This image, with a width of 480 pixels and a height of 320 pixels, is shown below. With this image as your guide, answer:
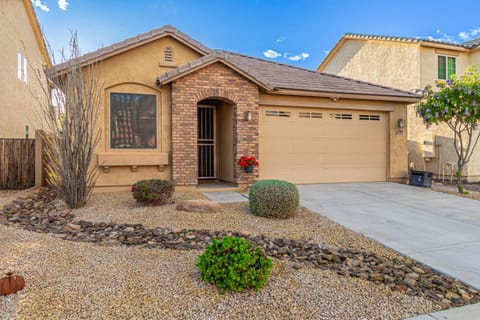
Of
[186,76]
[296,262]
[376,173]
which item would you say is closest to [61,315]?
[296,262]

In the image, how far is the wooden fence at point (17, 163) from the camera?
882 cm

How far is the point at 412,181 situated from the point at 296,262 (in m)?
8.62

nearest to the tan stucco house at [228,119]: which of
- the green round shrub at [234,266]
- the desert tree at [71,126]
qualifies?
the desert tree at [71,126]

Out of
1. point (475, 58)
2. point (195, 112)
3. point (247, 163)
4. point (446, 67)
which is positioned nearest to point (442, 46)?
point (446, 67)

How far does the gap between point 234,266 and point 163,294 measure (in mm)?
732

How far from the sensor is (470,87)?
8.70 metres

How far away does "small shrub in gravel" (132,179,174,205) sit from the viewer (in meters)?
6.33

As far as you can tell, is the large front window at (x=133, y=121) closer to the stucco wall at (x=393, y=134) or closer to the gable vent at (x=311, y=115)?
the gable vent at (x=311, y=115)

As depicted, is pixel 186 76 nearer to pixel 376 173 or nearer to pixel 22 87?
pixel 376 173

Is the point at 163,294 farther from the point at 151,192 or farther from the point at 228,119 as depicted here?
the point at 228,119

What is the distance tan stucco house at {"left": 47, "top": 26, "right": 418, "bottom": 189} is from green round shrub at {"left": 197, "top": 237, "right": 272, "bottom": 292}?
5557 millimetres

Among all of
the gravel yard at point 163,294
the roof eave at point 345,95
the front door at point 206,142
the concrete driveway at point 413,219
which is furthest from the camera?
the front door at point 206,142

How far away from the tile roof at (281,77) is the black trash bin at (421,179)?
9.00ft

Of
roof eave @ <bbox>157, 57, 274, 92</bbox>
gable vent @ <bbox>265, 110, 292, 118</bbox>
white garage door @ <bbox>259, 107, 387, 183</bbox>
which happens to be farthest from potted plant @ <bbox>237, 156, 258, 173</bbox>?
roof eave @ <bbox>157, 57, 274, 92</bbox>
